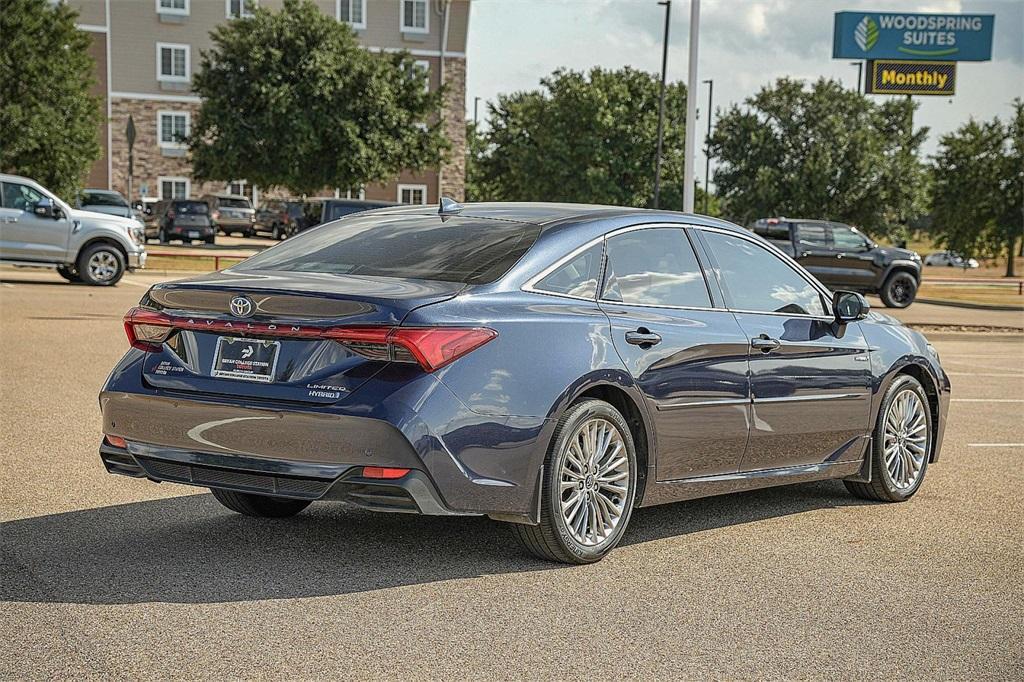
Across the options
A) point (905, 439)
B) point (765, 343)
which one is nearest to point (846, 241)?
point (905, 439)

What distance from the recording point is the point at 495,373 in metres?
5.84

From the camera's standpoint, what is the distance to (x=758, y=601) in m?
5.76

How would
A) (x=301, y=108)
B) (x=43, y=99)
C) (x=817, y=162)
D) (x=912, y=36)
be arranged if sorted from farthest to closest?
(x=912, y=36) → (x=817, y=162) → (x=301, y=108) → (x=43, y=99)

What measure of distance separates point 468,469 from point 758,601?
1.26 meters

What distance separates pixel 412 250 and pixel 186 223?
46738 millimetres

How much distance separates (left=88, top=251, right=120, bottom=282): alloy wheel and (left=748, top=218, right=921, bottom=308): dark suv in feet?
48.3

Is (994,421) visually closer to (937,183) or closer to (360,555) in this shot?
(360,555)

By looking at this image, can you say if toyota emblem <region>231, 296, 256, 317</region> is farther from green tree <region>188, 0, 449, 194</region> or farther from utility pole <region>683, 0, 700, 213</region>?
green tree <region>188, 0, 449, 194</region>

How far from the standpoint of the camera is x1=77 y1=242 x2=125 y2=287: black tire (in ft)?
85.0

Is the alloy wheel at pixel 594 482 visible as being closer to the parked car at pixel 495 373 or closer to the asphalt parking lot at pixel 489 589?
the parked car at pixel 495 373

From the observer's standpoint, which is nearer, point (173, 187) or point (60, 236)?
point (60, 236)

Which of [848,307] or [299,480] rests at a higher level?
[848,307]

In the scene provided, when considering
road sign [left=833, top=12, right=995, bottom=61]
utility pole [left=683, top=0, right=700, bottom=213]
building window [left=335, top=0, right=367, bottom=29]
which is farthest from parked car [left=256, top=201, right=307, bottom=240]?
utility pole [left=683, top=0, right=700, bottom=213]

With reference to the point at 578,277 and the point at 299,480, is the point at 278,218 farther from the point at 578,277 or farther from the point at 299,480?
the point at 299,480
